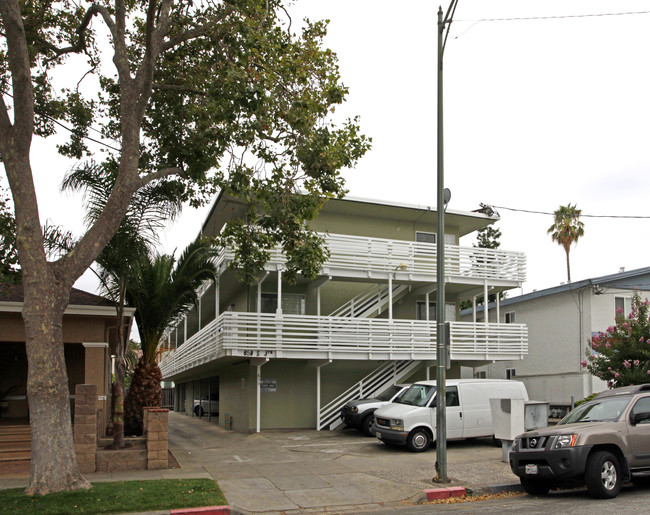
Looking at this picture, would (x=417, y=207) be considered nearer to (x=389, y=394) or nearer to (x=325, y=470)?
Result: (x=389, y=394)

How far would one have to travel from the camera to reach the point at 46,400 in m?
10.4

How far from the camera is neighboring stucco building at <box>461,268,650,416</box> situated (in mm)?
25578

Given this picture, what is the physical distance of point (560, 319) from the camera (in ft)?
89.4

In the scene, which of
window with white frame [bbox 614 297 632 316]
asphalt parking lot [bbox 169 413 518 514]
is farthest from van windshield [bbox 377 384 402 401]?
window with white frame [bbox 614 297 632 316]

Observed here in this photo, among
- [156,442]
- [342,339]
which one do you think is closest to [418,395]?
[342,339]

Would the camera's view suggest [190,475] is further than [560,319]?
No

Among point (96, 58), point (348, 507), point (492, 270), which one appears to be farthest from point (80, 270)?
point (492, 270)

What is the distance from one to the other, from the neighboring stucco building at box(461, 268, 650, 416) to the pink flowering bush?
17.2ft

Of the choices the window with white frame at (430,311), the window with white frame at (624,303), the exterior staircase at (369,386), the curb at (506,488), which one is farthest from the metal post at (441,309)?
the window with white frame at (624,303)

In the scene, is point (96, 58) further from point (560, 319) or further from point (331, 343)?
point (560, 319)

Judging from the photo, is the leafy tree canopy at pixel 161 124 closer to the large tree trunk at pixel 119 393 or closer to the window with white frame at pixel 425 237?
the large tree trunk at pixel 119 393

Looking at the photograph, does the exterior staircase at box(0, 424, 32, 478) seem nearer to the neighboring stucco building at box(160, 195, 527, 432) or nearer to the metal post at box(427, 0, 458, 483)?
the neighboring stucco building at box(160, 195, 527, 432)

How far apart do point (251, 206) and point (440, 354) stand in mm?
5356

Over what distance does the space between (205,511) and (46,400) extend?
10.5 ft
